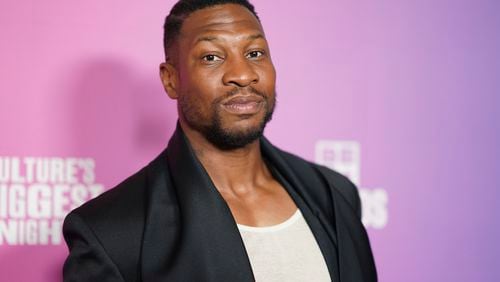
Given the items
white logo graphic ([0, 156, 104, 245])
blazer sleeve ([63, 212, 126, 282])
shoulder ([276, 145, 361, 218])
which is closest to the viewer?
blazer sleeve ([63, 212, 126, 282])

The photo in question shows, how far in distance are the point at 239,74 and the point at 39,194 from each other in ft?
2.23

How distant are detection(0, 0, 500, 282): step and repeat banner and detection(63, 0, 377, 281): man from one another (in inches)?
15.7

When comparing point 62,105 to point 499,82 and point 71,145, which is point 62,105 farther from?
point 499,82

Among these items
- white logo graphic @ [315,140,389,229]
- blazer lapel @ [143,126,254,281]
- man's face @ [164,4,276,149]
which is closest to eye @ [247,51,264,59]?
man's face @ [164,4,276,149]

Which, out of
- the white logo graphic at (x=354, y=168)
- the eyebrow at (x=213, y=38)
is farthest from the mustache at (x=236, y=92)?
the white logo graphic at (x=354, y=168)

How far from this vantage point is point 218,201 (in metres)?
Result: 1.21

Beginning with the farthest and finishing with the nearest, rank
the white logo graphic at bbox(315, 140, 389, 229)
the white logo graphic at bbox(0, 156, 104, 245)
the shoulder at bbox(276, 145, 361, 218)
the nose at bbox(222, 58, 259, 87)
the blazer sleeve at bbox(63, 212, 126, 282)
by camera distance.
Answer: the white logo graphic at bbox(315, 140, 389, 229) → the white logo graphic at bbox(0, 156, 104, 245) → the shoulder at bbox(276, 145, 361, 218) → the nose at bbox(222, 58, 259, 87) → the blazer sleeve at bbox(63, 212, 126, 282)

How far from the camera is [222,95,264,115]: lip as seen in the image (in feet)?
4.08

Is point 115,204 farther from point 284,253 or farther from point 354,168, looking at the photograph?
point 354,168

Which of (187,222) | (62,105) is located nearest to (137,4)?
(62,105)

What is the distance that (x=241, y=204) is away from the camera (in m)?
1.30

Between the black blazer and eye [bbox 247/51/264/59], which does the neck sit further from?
eye [bbox 247/51/264/59]

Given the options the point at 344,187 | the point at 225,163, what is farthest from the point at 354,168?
the point at 225,163

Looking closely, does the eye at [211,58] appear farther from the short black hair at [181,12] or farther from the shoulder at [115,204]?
the shoulder at [115,204]
